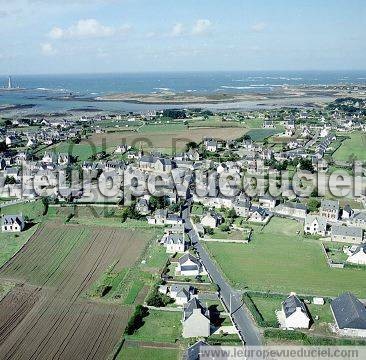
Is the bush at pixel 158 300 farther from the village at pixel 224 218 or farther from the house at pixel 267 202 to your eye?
the house at pixel 267 202

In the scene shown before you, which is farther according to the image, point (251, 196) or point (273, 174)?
point (273, 174)

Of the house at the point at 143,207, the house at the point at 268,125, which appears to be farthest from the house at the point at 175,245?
the house at the point at 268,125

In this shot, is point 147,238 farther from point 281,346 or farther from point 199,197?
point 281,346

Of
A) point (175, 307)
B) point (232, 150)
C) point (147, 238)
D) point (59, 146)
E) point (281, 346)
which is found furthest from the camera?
point (59, 146)

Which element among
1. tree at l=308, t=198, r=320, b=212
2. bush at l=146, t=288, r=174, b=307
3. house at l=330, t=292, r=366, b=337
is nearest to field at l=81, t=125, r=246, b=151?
tree at l=308, t=198, r=320, b=212

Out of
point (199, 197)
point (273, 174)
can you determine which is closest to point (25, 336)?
point (199, 197)

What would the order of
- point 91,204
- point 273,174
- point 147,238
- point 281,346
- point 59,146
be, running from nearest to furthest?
1. point 281,346
2. point 147,238
3. point 91,204
4. point 273,174
5. point 59,146
